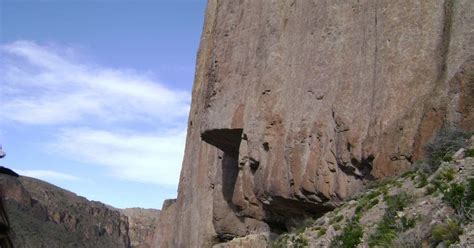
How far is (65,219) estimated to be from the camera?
132750 mm

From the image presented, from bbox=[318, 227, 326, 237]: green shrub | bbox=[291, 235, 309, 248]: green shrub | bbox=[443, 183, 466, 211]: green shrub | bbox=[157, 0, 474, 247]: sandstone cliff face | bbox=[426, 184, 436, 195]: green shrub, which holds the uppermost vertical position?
bbox=[157, 0, 474, 247]: sandstone cliff face

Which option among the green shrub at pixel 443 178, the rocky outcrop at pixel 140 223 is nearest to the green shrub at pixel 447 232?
the green shrub at pixel 443 178

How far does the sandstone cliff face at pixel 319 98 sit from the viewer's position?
15.5 metres

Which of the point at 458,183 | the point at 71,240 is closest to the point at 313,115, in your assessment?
the point at 458,183

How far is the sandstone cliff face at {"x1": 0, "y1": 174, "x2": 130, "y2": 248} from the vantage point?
108 meters

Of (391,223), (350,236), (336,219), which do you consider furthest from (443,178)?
(336,219)

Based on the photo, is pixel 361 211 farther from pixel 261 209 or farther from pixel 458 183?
pixel 261 209

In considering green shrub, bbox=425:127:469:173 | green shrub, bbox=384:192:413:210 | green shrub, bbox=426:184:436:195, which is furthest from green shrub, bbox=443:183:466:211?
green shrub, bbox=425:127:469:173

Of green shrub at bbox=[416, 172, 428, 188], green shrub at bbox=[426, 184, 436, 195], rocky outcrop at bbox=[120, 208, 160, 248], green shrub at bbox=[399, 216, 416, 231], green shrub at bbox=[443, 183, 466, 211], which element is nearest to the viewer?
green shrub at bbox=[443, 183, 466, 211]

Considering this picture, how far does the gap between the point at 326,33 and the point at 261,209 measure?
7.41 m

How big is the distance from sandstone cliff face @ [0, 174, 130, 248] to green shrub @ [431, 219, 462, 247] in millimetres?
89802

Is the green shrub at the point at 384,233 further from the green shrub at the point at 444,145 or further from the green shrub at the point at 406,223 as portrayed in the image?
the green shrub at the point at 444,145

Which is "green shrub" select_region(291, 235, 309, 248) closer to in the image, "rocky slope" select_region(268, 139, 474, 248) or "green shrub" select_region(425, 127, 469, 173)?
"rocky slope" select_region(268, 139, 474, 248)

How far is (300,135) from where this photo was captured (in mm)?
20578
